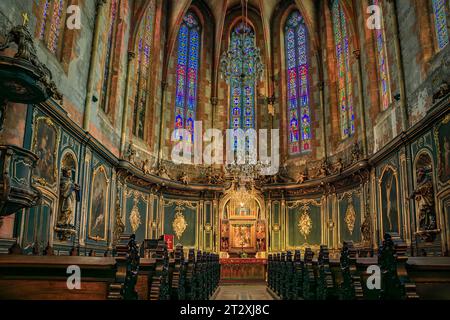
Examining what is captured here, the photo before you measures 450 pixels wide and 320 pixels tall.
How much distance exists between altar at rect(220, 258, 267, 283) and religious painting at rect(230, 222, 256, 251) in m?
1.95

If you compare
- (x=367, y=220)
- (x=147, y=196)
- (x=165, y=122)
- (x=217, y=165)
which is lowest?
(x=367, y=220)

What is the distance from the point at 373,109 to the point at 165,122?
39.8 ft

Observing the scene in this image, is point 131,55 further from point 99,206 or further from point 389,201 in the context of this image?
point 389,201

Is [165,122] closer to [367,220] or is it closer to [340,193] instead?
[340,193]

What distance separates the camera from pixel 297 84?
26.5m

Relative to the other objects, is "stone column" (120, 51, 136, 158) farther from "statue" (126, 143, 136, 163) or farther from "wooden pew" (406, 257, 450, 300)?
"wooden pew" (406, 257, 450, 300)

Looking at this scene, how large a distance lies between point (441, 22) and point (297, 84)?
506 inches

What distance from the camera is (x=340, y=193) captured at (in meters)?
21.5

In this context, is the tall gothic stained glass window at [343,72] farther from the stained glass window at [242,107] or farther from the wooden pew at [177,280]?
the wooden pew at [177,280]

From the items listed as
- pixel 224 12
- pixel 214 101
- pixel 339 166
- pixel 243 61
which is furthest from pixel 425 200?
pixel 224 12

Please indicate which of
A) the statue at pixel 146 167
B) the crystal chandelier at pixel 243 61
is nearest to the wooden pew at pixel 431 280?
the crystal chandelier at pixel 243 61

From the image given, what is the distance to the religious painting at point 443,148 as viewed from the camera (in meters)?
12.2
